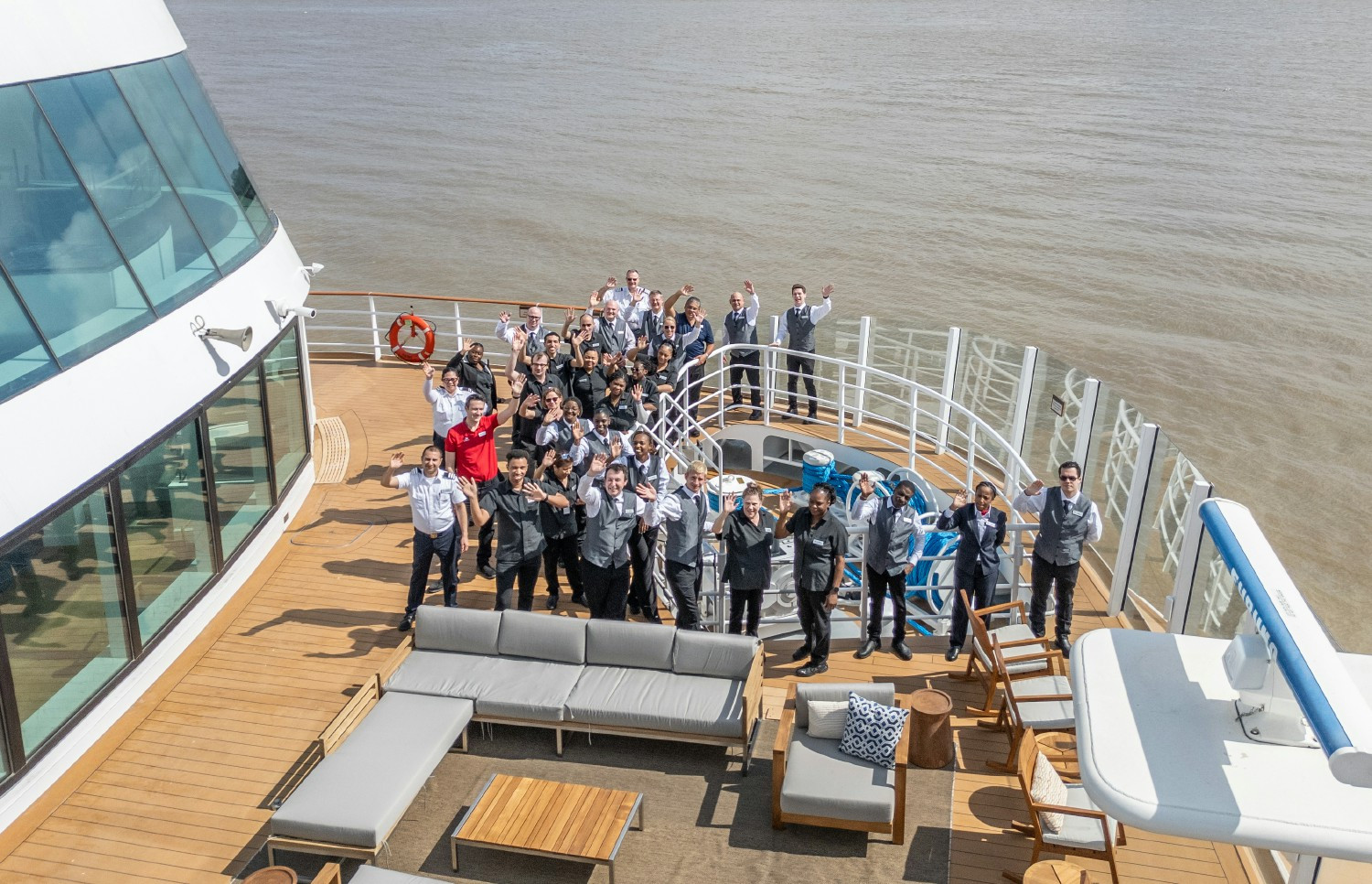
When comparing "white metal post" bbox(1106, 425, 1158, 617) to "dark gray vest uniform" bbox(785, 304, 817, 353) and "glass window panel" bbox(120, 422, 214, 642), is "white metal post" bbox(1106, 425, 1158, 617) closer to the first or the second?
"dark gray vest uniform" bbox(785, 304, 817, 353)

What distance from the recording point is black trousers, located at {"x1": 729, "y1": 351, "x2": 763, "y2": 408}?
43.7 ft

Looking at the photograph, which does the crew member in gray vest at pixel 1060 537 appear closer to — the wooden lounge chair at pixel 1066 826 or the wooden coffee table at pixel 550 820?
the wooden lounge chair at pixel 1066 826

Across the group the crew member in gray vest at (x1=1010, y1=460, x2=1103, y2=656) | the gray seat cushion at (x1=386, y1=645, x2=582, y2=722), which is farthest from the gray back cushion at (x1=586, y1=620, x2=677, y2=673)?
the crew member in gray vest at (x1=1010, y1=460, x2=1103, y2=656)

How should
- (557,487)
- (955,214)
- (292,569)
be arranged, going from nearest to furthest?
(557,487) < (292,569) < (955,214)

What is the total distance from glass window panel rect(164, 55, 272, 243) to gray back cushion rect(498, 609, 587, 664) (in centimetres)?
469

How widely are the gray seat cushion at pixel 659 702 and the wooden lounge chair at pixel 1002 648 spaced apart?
1.75 m

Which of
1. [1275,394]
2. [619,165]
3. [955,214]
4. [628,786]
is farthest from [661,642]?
[619,165]

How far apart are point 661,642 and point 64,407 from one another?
430cm

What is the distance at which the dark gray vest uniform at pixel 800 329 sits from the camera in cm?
1292

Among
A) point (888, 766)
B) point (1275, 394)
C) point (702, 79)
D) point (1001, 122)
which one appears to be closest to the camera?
point (888, 766)

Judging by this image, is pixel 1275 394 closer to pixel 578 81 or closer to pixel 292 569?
pixel 292 569

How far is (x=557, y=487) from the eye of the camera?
29.7ft

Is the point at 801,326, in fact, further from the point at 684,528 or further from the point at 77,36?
the point at 77,36

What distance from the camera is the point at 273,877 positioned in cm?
623
